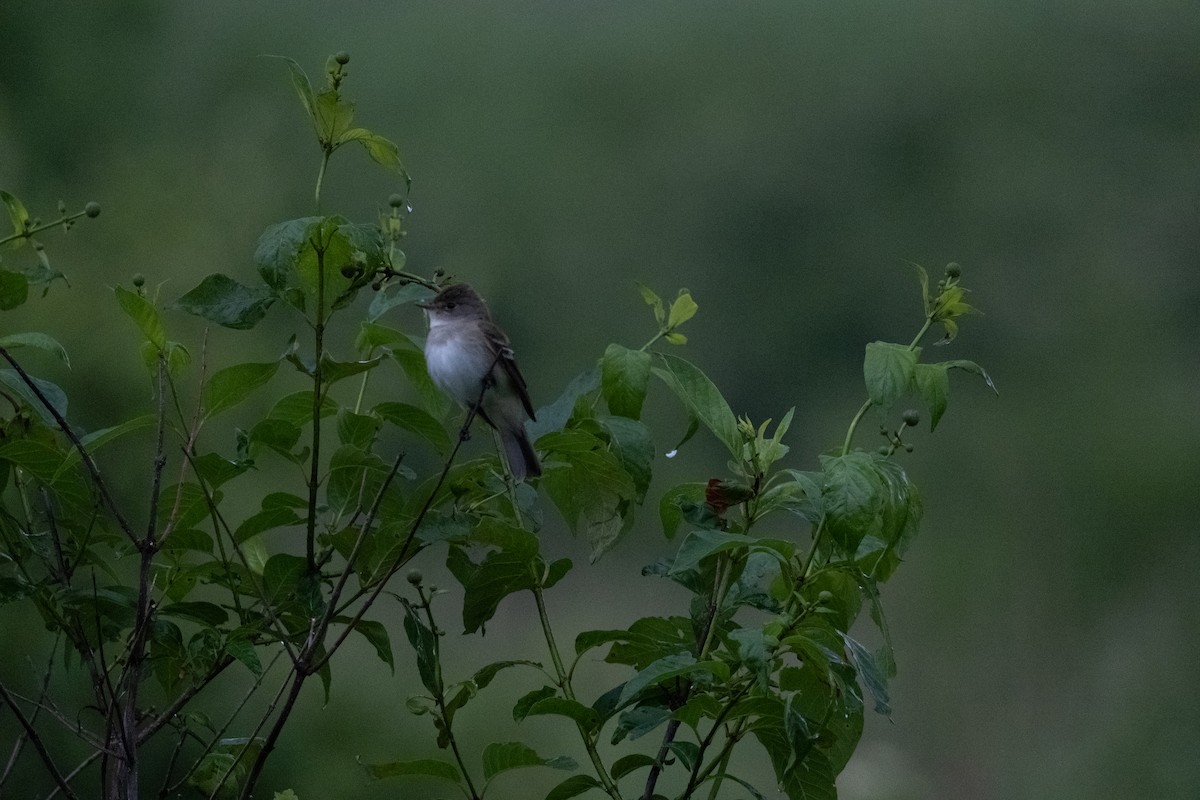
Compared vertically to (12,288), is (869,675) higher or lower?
lower

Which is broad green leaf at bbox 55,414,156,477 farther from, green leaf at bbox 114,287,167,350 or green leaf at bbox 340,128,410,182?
green leaf at bbox 340,128,410,182

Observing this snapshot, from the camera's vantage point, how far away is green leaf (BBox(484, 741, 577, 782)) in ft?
2.56

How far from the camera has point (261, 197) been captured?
200 centimetres

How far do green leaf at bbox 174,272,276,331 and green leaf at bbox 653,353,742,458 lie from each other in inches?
10.4

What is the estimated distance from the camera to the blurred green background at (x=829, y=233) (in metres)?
1.98

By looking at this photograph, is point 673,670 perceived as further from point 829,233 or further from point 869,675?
point 829,233

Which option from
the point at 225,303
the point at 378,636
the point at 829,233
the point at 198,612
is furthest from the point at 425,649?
the point at 829,233

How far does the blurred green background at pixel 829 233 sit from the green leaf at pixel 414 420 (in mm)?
916

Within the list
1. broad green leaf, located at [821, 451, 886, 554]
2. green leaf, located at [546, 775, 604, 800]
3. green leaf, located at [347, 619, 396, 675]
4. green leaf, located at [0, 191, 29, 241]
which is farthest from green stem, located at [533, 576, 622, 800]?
green leaf, located at [0, 191, 29, 241]

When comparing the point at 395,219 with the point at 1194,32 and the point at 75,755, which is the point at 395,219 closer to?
the point at 75,755

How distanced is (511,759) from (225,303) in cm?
34

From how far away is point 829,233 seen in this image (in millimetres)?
2422

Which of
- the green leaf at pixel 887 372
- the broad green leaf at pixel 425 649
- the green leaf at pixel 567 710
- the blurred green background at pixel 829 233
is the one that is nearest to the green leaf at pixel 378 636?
the broad green leaf at pixel 425 649

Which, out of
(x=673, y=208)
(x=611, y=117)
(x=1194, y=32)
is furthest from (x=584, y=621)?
(x=1194, y=32)
